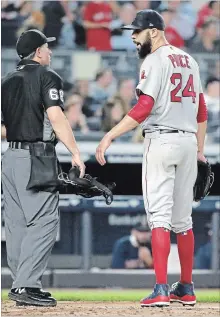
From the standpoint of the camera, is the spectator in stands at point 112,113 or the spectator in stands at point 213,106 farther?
the spectator in stands at point 213,106

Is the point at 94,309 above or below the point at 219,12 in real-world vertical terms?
below

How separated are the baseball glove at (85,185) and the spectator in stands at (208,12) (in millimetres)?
7178

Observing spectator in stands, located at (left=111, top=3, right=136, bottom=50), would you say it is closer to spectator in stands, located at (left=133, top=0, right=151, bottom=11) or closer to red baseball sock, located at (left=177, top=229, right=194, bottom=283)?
spectator in stands, located at (left=133, top=0, right=151, bottom=11)

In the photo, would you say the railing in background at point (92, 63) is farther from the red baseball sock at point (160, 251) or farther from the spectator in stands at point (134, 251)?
the red baseball sock at point (160, 251)

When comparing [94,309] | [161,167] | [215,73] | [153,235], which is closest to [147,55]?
[161,167]

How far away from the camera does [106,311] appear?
19.2ft

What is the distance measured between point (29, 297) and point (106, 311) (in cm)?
48

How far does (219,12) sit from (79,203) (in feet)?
11.5

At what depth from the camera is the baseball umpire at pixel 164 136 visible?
18.9ft

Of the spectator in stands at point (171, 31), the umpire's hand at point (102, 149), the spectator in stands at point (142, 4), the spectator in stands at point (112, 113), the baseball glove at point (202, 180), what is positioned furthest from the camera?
the spectator in stands at point (142, 4)

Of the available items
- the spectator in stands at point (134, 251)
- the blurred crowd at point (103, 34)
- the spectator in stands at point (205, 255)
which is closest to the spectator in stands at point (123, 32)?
the blurred crowd at point (103, 34)

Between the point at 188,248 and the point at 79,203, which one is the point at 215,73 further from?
the point at 188,248

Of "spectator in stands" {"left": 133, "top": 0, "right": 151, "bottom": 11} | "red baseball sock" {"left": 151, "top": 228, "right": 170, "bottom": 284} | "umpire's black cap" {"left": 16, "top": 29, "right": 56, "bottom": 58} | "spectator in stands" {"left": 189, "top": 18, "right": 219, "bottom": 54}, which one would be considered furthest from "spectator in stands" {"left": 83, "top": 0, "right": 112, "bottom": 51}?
"red baseball sock" {"left": 151, "top": 228, "right": 170, "bottom": 284}

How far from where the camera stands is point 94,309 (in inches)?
237
